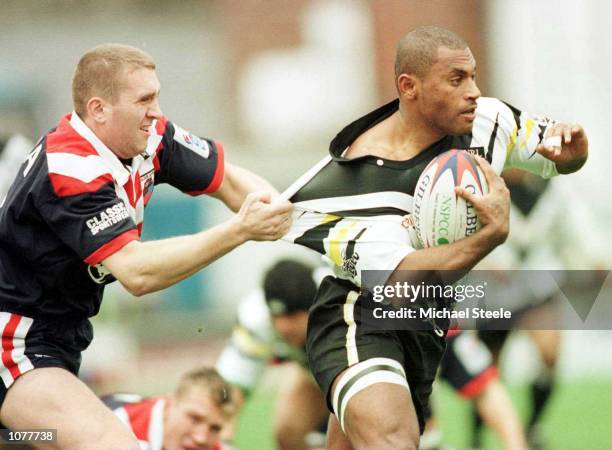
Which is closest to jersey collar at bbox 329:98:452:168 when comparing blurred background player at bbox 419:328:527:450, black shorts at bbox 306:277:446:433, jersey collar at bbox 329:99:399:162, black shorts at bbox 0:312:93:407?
jersey collar at bbox 329:99:399:162

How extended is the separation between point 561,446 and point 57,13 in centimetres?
865

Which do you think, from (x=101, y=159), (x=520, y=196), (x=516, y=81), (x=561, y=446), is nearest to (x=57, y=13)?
(x=516, y=81)

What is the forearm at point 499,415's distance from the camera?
22.9 ft

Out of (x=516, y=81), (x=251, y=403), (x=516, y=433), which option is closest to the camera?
(x=516, y=433)

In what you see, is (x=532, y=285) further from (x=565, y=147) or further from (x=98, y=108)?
(x=98, y=108)

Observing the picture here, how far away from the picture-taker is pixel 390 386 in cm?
479

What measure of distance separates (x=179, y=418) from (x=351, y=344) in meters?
1.20

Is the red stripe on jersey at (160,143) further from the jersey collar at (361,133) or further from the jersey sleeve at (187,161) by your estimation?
the jersey collar at (361,133)

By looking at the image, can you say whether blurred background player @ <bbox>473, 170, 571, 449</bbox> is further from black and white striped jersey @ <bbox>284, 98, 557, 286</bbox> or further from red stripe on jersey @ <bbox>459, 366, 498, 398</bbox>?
black and white striped jersey @ <bbox>284, 98, 557, 286</bbox>

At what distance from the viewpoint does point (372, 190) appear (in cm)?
495

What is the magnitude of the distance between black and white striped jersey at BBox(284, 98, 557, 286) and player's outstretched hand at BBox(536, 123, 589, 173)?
84 millimetres

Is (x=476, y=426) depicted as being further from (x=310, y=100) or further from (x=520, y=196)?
(x=310, y=100)

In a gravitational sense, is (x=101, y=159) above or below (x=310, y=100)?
above

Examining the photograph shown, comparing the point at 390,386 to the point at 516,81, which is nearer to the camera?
the point at 390,386
